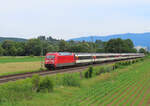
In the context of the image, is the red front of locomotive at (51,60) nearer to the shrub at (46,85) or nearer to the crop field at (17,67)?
the crop field at (17,67)

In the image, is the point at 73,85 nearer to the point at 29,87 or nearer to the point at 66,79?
the point at 66,79

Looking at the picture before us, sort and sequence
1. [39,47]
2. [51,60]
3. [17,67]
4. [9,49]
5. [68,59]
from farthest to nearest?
[9,49], [39,47], [17,67], [68,59], [51,60]

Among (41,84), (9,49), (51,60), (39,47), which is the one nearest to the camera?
(41,84)

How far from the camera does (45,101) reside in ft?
38.8

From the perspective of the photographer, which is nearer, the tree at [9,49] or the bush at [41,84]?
the bush at [41,84]

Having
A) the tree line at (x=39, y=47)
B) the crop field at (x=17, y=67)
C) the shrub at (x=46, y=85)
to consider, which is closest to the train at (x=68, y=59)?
the crop field at (x=17, y=67)

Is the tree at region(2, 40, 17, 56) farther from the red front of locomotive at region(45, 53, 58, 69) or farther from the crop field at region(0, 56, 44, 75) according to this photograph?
the red front of locomotive at region(45, 53, 58, 69)

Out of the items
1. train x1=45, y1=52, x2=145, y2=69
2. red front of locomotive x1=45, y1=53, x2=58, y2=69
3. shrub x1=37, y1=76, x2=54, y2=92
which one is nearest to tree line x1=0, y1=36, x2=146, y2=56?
train x1=45, y1=52, x2=145, y2=69

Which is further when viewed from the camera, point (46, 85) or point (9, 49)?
point (9, 49)

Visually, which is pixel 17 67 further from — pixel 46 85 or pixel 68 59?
pixel 46 85

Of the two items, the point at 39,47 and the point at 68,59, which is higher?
the point at 39,47

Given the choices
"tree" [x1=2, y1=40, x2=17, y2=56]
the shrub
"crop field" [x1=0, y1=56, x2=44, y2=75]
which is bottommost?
"crop field" [x1=0, y1=56, x2=44, y2=75]

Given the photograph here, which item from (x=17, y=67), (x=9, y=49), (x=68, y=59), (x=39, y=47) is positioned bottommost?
(x=17, y=67)

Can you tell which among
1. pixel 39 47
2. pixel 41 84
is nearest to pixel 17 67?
pixel 41 84
